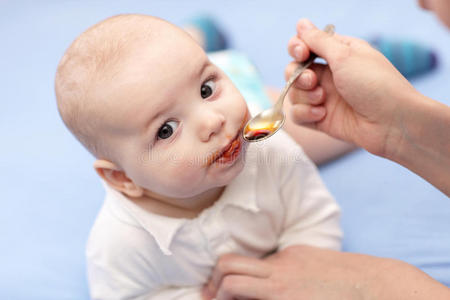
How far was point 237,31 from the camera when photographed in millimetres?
1787

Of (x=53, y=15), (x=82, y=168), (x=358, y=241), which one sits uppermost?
(x=53, y=15)

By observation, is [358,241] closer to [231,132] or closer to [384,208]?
[384,208]

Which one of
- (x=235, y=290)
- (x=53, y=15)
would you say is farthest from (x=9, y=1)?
(x=235, y=290)

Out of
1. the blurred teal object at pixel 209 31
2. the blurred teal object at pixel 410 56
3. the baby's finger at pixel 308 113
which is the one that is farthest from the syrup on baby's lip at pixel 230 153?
the blurred teal object at pixel 209 31

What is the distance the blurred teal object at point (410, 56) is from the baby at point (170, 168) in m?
0.57

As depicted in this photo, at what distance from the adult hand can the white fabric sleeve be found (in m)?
0.05

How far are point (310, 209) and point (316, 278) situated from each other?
0.16 m

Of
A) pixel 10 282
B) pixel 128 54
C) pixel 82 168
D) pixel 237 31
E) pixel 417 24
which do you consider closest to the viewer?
pixel 128 54

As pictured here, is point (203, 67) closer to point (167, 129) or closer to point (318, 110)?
point (167, 129)

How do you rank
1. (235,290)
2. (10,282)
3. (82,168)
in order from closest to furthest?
(235,290), (10,282), (82,168)

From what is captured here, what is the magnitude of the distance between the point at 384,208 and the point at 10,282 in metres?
0.83

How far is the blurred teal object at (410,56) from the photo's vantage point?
1396 millimetres

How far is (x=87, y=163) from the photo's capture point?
4.49 feet

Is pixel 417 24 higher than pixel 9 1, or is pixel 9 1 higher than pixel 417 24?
pixel 9 1
